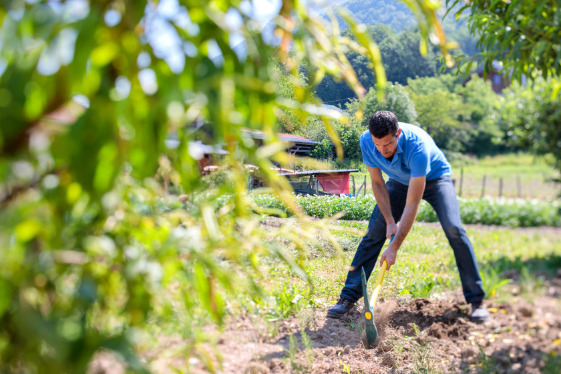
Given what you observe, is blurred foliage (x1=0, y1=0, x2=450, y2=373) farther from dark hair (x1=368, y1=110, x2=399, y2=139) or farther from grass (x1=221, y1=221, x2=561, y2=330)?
dark hair (x1=368, y1=110, x2=399, y2=139)

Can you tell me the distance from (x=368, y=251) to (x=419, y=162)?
79cm

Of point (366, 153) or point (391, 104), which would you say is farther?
point (391, 104)

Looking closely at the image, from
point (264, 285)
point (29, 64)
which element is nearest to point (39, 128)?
point (29, 64)

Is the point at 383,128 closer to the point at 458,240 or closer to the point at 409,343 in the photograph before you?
the point at 458,240

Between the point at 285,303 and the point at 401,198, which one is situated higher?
the point at 401,198

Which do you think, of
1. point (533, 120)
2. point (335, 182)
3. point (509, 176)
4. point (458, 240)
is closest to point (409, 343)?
point (458, 240)

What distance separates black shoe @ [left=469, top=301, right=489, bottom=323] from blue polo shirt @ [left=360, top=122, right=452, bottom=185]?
1.14 meters

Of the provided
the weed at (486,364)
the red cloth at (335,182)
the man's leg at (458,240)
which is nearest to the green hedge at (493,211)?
Answer: the red cloth at (335,182)

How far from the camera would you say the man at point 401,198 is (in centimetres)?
305

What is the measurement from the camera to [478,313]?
340 centimetres

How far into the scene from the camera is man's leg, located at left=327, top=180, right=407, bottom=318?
3.00 meters

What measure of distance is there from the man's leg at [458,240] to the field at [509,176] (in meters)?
1.64

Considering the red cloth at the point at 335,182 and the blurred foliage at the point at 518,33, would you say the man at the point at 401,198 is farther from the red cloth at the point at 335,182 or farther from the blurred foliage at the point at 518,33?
the blurred foliage at the point at 518,33

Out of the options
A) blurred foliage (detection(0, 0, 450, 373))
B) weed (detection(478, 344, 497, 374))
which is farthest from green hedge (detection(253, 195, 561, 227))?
blurred foliage (detection(0, 0, 450, 373))
